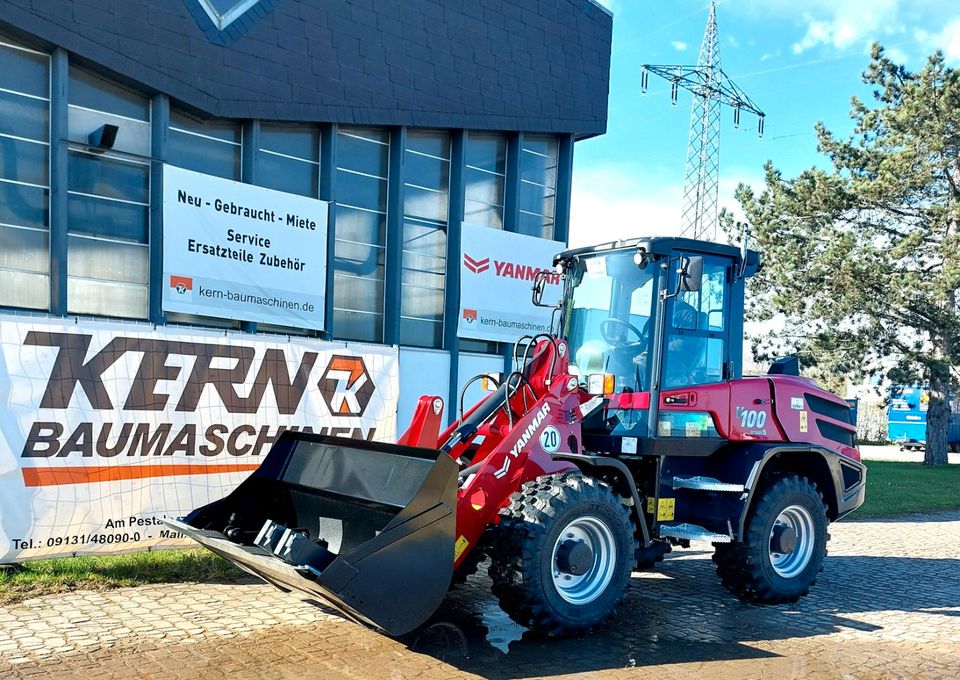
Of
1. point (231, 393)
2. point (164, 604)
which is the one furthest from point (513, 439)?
point (231, 393)

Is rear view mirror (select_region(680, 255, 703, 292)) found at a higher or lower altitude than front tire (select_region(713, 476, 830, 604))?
higher

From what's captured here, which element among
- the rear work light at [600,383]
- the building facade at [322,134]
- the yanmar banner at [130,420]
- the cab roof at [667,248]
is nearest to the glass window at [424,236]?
the building facade at [322,134]

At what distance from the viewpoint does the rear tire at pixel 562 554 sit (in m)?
5.57

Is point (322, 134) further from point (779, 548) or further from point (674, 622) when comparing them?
point (674, 622)

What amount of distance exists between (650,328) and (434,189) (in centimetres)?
1043

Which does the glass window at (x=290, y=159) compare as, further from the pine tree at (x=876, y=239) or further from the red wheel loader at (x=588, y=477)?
→ the pine tree at (x=876, y=239)

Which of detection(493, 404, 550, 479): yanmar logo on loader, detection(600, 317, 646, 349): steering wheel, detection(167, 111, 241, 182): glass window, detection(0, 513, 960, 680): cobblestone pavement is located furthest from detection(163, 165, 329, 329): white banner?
detection(493, 404, 550, 479): yanmar logo on loader

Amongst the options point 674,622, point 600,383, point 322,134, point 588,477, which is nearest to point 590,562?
point 588,477

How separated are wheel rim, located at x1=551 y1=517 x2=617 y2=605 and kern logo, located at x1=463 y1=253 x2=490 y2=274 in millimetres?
10950

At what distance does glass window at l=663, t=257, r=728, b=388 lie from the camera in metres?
6.92

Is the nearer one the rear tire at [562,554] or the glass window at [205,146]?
the rear tire at [562,554]

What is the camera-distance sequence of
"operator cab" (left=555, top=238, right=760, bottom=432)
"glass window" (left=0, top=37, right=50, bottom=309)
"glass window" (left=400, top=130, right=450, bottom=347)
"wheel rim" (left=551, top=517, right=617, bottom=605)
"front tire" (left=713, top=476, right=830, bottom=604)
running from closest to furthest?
1. "wheel rim" (left=551, top=517, right=617, bottom=605)
2. "operator cab" (left=555, top=238, right=760, bottom=432)
3. "front tire" (left=713, top=476, right=830, bottom=604)
4. "glass window" (left=0, top=37, right=50, bottom=309)
5. "glass window" (left=400, top=130, right=450, bottom=347)

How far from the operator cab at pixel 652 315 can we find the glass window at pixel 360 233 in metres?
8.50

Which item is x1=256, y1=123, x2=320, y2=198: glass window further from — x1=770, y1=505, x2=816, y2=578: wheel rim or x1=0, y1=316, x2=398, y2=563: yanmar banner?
x1=770, y1=505, x2=816, y2=578: wheel rim
